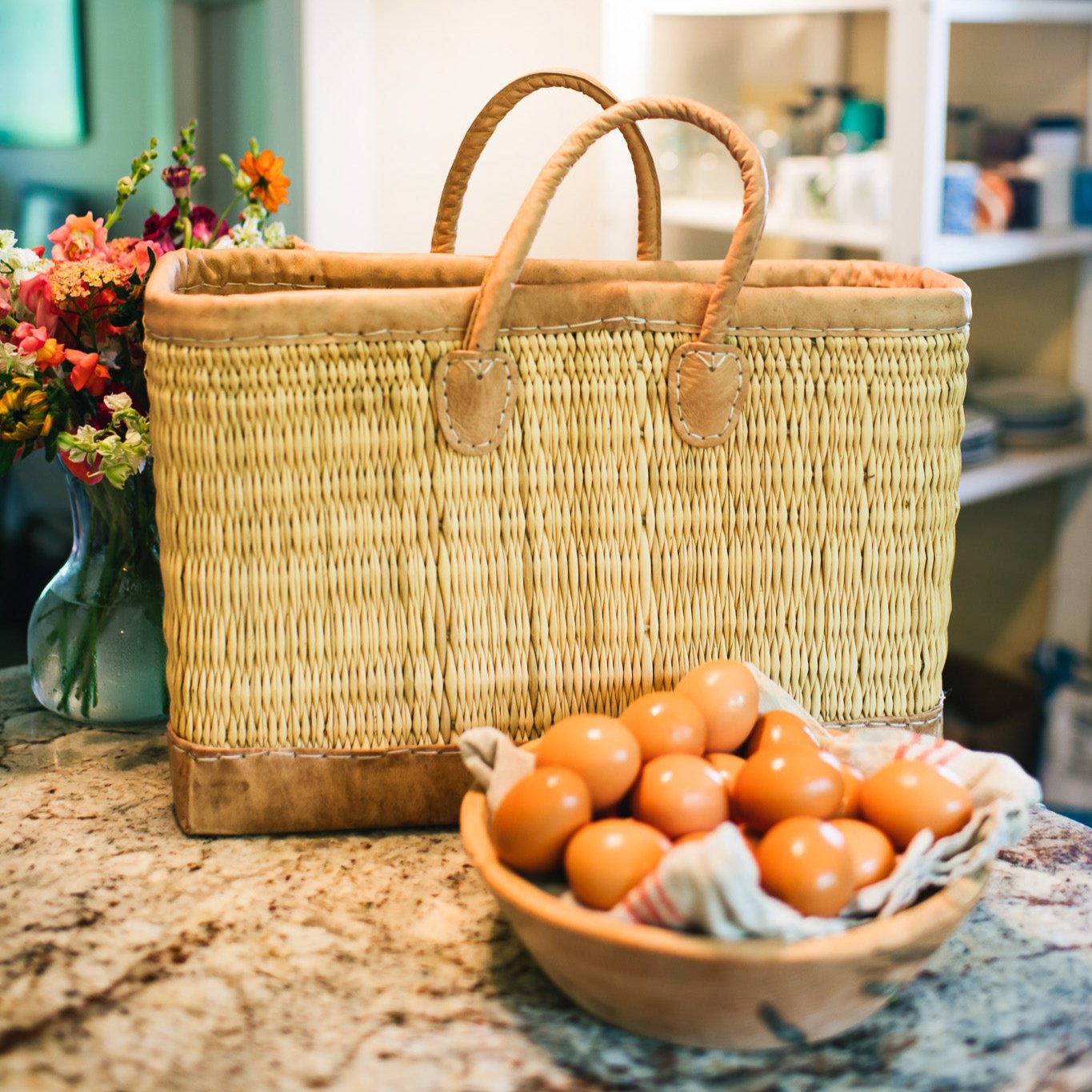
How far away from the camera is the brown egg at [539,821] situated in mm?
675

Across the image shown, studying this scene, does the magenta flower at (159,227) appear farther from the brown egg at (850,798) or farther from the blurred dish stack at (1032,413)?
the blurred dish stack at (1032,413)

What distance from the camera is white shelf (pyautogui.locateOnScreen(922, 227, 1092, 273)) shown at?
6.77ft

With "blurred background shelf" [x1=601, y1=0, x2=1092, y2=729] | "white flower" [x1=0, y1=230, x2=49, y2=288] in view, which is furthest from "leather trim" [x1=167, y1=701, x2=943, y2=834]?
"blurred background shelf" [x1=601, y1=0, x2=1092, y2=729]

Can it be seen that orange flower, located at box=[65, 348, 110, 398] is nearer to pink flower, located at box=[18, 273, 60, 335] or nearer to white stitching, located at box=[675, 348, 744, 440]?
pink flower, located at box=[18, 273, 60, 335]

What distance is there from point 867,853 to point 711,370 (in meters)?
0.35

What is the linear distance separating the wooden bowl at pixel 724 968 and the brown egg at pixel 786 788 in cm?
8

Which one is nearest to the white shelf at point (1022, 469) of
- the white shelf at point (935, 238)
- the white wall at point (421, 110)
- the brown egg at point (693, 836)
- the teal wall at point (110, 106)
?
the white shelf at point (935, 238)

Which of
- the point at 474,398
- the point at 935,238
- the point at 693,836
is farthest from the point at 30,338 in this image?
the point at 935,238

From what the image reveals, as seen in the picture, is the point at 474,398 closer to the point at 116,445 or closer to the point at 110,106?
the point at 116,445

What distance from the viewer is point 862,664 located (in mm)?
917

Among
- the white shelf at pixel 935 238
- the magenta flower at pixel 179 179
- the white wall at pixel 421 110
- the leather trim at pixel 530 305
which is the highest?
the white wall at pixel 421 110

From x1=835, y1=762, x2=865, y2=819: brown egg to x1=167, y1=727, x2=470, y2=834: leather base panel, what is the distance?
0.93ft

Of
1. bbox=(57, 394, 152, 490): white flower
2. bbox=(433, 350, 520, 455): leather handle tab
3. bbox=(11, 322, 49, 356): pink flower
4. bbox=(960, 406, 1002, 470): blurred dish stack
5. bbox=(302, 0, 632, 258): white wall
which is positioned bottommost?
bbox=(960, 406, 1002, 470): blurred dish stack

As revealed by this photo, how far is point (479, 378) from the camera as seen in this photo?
0.83 m
